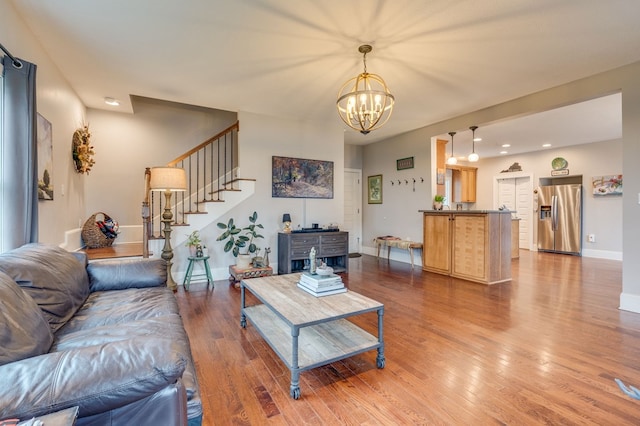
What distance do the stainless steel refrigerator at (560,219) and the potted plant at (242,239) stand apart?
7.07 metres

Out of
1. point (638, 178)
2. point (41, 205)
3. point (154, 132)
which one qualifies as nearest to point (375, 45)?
point (638, 178)

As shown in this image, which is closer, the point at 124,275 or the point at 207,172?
the point at 124,275

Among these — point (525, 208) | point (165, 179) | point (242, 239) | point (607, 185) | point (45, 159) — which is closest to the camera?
point (45, 159)

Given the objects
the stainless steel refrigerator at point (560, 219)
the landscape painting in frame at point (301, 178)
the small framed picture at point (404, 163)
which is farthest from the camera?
the stainless steel refrigerator at point (560, 219)

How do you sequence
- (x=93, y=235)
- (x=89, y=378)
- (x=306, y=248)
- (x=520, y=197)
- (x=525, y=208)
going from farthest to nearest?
(x=520, y=197), (x=525, y=208), (x=306, y=248), (x=93, y=235), (x=89, y=378)

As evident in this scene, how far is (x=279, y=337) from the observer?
221 centimetres

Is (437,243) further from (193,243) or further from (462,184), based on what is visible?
(462,184)

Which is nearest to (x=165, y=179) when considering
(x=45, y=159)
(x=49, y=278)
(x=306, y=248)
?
(x=45, y=159)

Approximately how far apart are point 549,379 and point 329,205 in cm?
405

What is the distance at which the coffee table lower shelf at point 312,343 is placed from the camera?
71.0 inches

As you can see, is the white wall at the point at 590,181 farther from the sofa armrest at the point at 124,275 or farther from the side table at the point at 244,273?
the sofa armrest at the point at 124,275

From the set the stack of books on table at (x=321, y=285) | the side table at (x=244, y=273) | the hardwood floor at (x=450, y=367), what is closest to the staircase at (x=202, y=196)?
the side table at (x=244, y=273)

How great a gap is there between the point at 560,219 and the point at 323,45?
7.44 m

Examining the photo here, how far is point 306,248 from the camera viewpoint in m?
4.82
